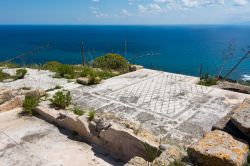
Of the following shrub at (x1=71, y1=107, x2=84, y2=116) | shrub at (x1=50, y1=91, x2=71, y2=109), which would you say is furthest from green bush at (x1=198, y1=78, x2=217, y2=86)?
shrub at (x1=50, y1=91, x2=71, y2=109)

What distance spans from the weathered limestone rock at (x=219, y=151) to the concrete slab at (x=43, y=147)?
7.39ft

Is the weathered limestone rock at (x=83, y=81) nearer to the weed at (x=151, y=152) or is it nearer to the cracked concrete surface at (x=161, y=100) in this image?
the cracked concrete surface at (x=161, y=100)

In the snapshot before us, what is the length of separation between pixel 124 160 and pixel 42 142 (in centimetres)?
221

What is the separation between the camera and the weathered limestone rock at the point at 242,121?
405cm

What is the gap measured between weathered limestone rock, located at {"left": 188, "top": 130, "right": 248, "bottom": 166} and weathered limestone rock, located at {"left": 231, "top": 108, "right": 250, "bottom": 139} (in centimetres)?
23

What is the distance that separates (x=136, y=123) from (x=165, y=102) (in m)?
2.13

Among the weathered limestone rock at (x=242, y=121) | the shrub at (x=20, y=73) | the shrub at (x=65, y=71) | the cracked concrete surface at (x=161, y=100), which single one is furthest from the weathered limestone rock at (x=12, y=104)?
the weathered limestone rock at (x=242, y=121)

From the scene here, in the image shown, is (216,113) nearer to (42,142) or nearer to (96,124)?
(96,124)

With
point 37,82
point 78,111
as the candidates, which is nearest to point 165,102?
point 78,111

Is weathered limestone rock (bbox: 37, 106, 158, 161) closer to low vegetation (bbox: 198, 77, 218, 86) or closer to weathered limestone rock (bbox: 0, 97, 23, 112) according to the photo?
weathered limestone rock (bbox: 0, 97, 23, 112)

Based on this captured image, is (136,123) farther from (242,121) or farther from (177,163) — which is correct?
(242,121)

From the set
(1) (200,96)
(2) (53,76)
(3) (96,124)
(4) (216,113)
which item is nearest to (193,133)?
(4) (216,113)

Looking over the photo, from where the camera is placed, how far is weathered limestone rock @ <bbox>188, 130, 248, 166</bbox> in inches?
140

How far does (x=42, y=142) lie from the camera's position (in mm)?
6379
